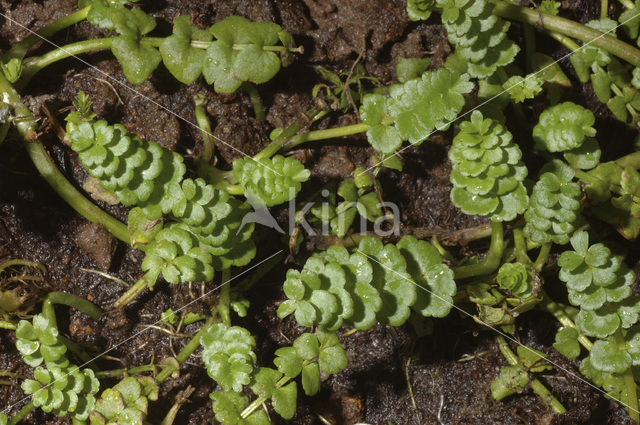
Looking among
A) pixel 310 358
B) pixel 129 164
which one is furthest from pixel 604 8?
pixel 129 164

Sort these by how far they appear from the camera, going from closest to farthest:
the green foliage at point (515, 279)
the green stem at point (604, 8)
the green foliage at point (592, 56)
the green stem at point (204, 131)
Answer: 1. the green foliage at point (515, 279)
2. the green stem at point (204, 131)
3. the green foliage at point (592, 56)
4. the green stem at point (604, 8)

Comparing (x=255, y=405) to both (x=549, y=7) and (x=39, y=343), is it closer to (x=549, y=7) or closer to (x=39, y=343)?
(x=39, y=343)

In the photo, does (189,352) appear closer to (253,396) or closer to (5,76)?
(253,396)

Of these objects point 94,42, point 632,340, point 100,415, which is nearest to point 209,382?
point 100,415

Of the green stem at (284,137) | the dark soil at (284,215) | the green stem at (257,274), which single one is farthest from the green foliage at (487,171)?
the green stem at (257,274)

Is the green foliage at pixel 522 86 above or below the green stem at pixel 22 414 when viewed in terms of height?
above

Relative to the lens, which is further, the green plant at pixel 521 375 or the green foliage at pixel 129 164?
the green plant at pixel 521 375

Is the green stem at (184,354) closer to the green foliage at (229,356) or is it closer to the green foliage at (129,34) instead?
the green foliage at (229,356)
